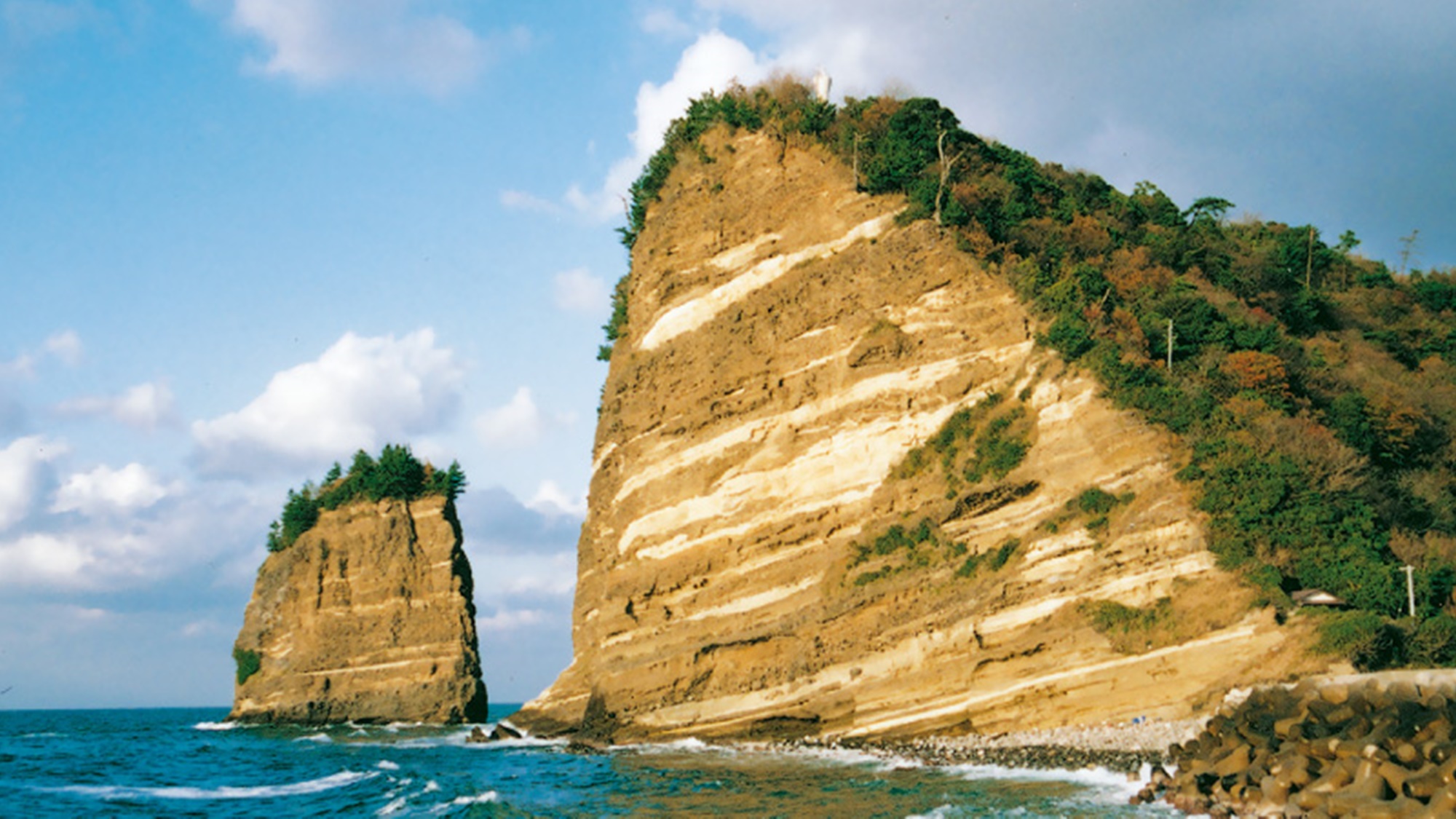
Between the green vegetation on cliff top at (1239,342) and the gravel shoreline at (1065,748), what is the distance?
4085 mm

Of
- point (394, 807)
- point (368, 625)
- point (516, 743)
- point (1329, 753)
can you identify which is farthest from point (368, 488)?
point (1329, 753)

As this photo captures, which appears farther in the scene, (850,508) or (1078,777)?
(850,508)

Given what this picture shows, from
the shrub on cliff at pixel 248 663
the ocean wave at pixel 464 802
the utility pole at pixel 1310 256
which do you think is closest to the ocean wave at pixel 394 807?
the ocean wave at pixel 464 802

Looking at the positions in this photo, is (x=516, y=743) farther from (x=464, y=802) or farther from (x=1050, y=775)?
(x=1050, y=775)

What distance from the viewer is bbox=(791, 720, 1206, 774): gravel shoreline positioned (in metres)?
20.0

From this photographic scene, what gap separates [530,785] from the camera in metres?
23.5

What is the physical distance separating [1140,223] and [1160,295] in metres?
14.7

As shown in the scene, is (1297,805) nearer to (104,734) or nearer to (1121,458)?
(1121,458)

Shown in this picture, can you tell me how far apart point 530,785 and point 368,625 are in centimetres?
3446

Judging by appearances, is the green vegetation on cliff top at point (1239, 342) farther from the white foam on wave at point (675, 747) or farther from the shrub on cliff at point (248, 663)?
the shrub on cliff at point (248, 663)

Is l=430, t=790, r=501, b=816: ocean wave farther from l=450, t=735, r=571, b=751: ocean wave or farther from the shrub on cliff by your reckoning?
the shrub on cliff

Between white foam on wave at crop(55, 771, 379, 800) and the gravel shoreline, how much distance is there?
546 inches

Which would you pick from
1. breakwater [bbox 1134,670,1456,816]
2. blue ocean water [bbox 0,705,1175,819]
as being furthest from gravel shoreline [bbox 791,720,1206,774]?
breakwater [bbox 1134,670,1456,816]

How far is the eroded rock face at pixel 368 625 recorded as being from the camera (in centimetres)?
5316
